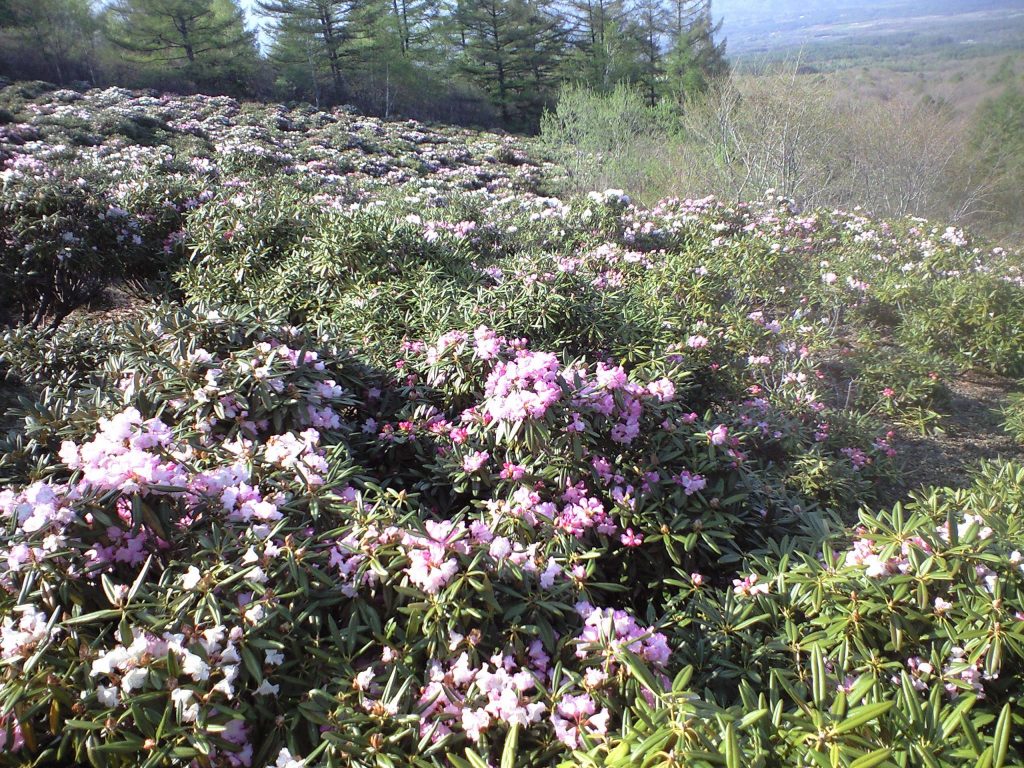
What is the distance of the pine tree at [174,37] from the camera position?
28719mm

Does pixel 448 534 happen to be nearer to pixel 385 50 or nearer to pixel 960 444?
pixel 960 444

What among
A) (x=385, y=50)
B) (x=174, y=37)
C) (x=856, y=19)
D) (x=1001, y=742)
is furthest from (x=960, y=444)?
(x=856, y=19)

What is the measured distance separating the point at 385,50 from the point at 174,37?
34.6 feet

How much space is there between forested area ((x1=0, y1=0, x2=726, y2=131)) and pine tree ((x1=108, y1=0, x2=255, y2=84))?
0.06 metres

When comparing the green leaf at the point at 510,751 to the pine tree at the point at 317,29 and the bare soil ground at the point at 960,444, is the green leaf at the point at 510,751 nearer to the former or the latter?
the bare soil ground at the point at 960,444

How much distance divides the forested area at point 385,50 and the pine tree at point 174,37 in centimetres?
6

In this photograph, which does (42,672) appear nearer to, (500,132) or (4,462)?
(4,462)

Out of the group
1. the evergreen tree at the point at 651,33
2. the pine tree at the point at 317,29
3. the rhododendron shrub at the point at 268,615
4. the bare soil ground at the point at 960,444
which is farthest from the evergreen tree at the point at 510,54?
the rhododendron shrub at the point at 268,615

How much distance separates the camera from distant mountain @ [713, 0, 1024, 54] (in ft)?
106

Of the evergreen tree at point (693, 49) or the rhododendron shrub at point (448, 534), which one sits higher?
the evergreen tree at point (693, 49)

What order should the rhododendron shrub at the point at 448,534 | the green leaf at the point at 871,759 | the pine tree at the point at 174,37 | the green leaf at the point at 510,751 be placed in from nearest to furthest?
the green leaf at the point at 871,759 → the green leaf at the point at 510,751 → the rhododendron shrub at the point at 448,534 → the pine tree at the point at 174,37

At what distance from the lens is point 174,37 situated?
1158 inches

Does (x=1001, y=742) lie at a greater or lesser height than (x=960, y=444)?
greater

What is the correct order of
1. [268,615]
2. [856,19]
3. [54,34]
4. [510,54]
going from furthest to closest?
[856,19], [510,54], [54,34], [268,615]
